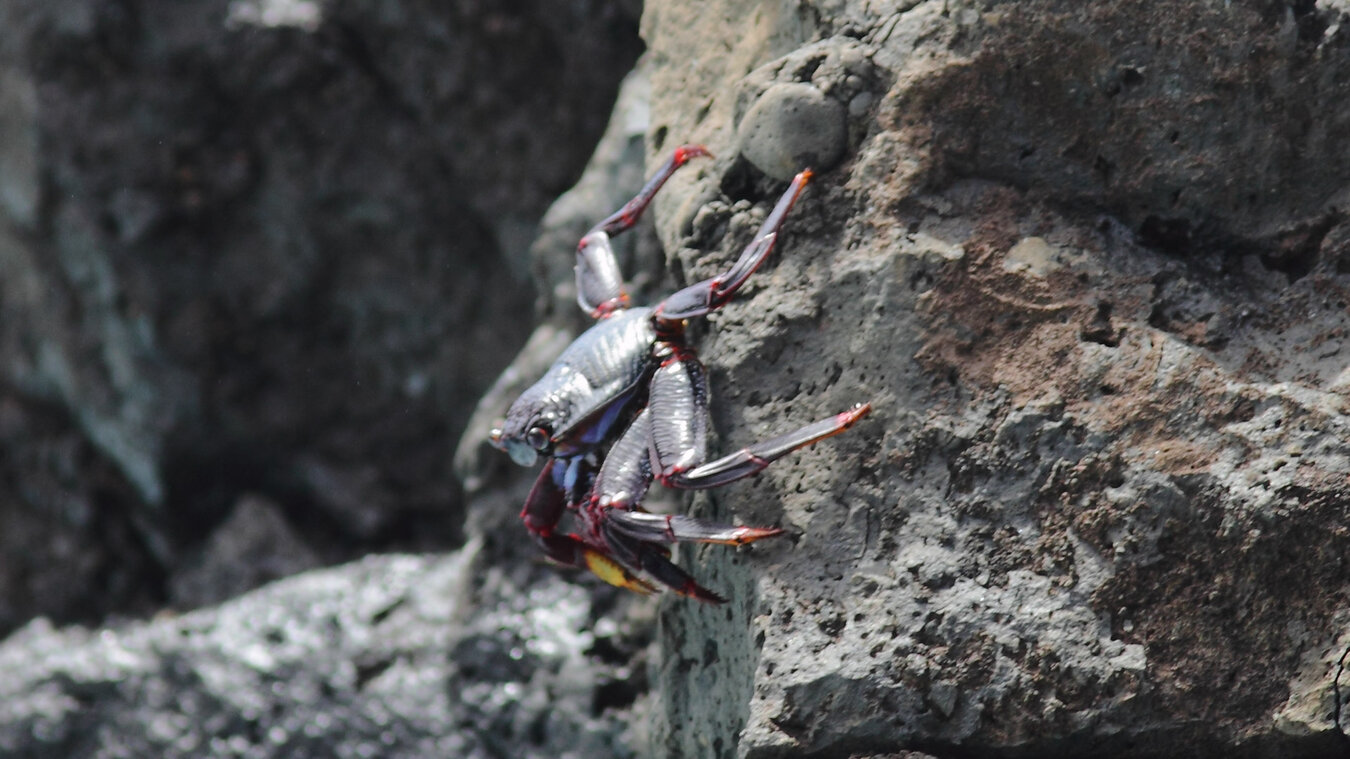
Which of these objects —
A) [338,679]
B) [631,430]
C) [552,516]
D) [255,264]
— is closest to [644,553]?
[631,430]

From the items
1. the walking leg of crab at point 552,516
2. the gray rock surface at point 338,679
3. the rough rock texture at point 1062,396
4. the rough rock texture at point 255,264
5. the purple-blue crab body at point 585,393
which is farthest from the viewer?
the rough rock texture at point 255,264

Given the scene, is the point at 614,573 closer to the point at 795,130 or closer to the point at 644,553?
the point at 644,553

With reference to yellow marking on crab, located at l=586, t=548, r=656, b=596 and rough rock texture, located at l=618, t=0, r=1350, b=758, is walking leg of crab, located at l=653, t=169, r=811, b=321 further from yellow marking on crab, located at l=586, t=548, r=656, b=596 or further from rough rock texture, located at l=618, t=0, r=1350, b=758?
yellow marking on crab, located at l=586, t=548, r=656, b=596

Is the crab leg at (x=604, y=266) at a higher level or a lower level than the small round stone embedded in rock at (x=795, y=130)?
lower

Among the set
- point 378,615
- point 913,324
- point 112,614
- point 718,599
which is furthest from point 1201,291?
point 112,614

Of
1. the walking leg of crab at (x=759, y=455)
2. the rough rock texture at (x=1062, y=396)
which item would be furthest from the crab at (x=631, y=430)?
the rough rock texture at (x=1062, y=396)

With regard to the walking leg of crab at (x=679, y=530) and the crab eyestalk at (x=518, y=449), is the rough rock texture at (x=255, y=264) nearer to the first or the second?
the crab eyestalk at (x=518, y=449)

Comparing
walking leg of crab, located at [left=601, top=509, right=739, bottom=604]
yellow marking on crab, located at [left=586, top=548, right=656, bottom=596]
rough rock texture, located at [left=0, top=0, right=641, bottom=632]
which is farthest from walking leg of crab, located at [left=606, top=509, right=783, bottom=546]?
rough rock texture, located at [left=0, top=0, right=641, bottom=632]
